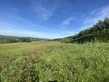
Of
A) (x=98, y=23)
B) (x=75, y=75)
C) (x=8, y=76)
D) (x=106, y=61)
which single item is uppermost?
(x=98, y=23)

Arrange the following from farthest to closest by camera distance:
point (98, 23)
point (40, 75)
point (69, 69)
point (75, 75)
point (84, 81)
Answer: point (98, 23)
point (69, 69)
point (40, 75)
point (75, 75)
point (84, 81)

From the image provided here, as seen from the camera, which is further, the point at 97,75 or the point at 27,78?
the point at 27,78

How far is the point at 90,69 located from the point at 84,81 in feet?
3.25

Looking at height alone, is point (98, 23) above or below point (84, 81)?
above

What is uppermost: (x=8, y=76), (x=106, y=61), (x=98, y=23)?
(x=98, y=23)

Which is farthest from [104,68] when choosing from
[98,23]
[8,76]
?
[98,23]

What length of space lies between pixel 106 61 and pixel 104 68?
75 centimetres

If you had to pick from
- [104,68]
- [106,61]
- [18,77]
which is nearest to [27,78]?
[18,77]

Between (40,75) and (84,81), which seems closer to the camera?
(84,81)

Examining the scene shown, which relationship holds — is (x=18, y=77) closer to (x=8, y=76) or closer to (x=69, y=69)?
(x=8, y=76)

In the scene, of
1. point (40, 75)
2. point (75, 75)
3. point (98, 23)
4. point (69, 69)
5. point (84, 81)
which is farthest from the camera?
point (98, 23)

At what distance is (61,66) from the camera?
5.79 meters

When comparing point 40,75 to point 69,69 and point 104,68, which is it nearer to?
point 69,69

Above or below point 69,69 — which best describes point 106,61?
above
